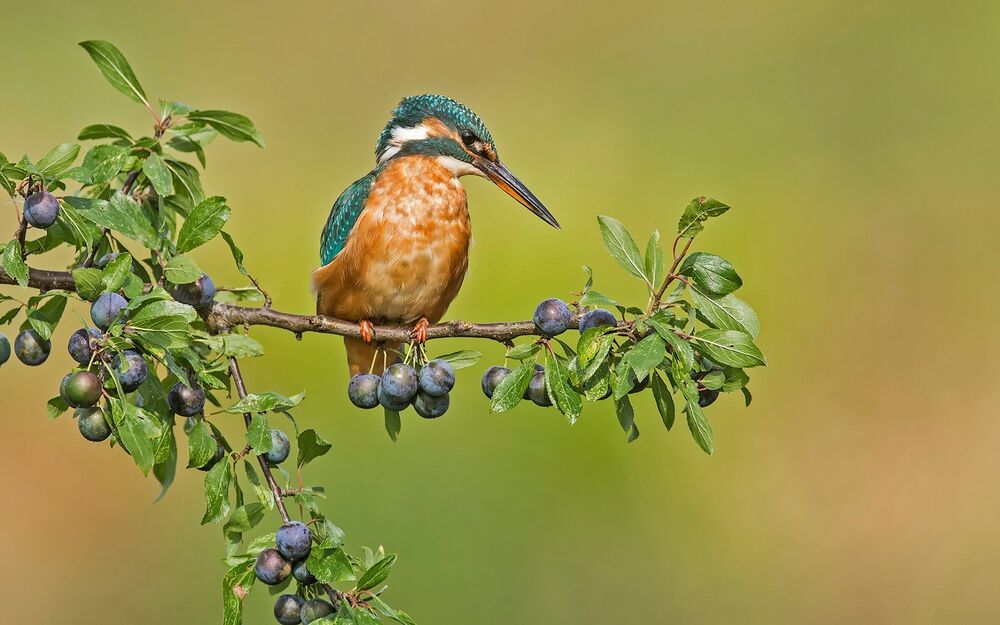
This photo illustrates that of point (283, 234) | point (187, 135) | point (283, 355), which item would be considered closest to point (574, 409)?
point (187, 135)

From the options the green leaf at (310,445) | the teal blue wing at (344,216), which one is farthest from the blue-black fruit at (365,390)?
the teal blue wing at (344,216)

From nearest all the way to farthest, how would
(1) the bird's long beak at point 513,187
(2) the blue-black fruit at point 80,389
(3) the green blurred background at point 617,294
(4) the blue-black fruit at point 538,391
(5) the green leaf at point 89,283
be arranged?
(2) the blue-black fruit at point 80,389 < (5) the green leaf at point 89,283 < (4) the blue-black fruit at point 538,391 < (1) the bird's long beak at point 513,187 < (3) the green blurred background at point 617,294

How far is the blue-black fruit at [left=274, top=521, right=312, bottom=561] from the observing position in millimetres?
1513

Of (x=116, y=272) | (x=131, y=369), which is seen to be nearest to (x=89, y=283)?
(x=116, y=272)

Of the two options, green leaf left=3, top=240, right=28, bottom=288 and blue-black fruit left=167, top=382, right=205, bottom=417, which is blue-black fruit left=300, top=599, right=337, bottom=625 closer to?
blue-black fruit left=167, top=382, right=205, bottom=417

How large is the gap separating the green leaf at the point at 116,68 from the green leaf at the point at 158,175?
0.09 meters

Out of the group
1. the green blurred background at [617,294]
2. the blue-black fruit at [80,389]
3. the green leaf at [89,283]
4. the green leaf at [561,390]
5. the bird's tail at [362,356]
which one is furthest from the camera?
the green blurred background at [617,294]

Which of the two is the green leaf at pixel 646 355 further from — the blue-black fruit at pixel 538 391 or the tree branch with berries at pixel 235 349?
the blue-black fruit at pixel 538 391

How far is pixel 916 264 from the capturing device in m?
5.60

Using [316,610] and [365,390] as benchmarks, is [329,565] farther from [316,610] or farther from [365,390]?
[365,390]

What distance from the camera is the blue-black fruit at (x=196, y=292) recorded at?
1.81 metres

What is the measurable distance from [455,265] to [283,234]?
259 centimetres

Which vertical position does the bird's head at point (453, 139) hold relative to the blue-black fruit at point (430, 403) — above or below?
above

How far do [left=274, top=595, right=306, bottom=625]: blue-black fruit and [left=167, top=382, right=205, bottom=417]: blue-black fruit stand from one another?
31cm
